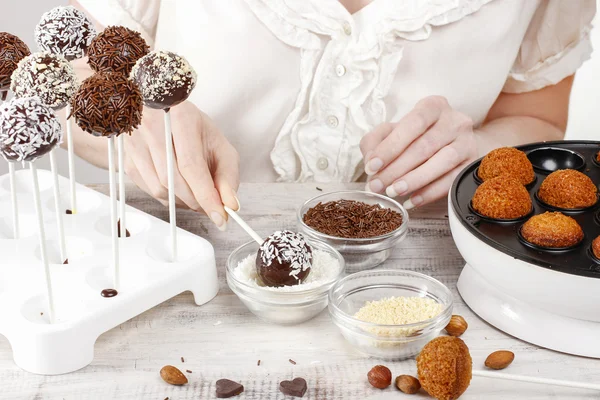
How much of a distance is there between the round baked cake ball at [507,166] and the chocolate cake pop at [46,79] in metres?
0.67

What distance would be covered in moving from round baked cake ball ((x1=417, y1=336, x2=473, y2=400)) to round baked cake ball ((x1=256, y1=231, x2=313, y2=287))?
0.25 meters

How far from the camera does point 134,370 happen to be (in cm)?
101

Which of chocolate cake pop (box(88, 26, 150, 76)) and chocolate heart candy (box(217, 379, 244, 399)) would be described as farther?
chocolate cake pop (box(88, 26, 150, 76))

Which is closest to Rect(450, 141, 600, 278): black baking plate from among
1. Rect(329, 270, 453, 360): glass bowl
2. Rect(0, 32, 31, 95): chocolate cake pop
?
Rect(329, 270, 453, 360): glass bowl

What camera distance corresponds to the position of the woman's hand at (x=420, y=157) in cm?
145

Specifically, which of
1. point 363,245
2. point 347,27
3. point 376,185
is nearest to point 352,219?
point 363,245

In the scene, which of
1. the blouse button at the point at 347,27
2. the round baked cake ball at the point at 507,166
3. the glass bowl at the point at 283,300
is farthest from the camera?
the blouse button at the point at 347,27

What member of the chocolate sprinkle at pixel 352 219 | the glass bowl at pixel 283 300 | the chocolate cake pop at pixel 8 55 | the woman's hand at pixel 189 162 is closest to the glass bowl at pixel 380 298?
the glass bowl at pixel 283 300

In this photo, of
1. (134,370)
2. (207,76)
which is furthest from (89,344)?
(207,76)

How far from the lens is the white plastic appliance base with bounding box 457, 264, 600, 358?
1.04 meters

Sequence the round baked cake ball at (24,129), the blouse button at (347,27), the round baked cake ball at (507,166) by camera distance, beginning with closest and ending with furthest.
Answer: the round baked cake ball at (24,129), the round baked cake ball at (507,166), the blouse button at (347,27)

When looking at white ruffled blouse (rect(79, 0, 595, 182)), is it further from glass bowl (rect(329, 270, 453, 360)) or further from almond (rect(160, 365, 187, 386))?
almond (rect(160, 365, 187, 386))

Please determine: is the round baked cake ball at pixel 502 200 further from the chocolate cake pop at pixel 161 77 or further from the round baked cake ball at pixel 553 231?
the chocolate cake pop at pixel 161 77

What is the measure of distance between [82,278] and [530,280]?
0.66 metres
